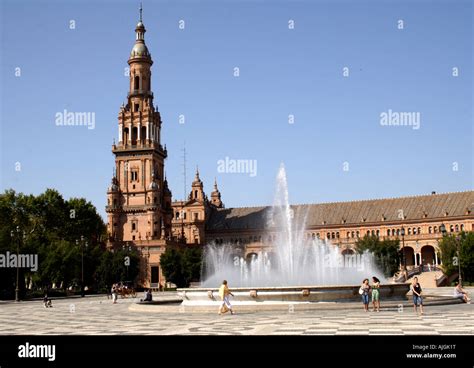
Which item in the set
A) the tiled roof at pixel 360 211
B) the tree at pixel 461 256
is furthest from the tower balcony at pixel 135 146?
the tree at pixel 461 256

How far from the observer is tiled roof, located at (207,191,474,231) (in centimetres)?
11600

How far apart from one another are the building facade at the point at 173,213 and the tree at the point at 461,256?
28.5 m

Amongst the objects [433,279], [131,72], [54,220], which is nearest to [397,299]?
[433,279]

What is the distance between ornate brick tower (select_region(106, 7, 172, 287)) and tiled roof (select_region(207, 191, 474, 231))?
19506mm

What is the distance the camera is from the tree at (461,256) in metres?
76.2

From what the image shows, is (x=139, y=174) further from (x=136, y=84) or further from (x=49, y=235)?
(x=49, y=235)

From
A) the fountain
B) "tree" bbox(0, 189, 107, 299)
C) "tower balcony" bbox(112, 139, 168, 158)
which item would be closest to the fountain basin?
the fountain

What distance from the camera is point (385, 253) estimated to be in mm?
88438

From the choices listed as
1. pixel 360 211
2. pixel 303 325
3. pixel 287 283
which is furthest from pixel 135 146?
pixel 303 325

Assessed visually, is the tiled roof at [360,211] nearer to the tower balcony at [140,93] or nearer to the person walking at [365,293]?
the tower balcony at [140,93]

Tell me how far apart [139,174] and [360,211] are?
4395cm

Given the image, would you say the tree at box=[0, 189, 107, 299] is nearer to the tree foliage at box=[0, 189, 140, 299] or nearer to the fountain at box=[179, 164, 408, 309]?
the tree foliage at box=[0, 189, 140, 299]

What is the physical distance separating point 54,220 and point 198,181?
124 ft
